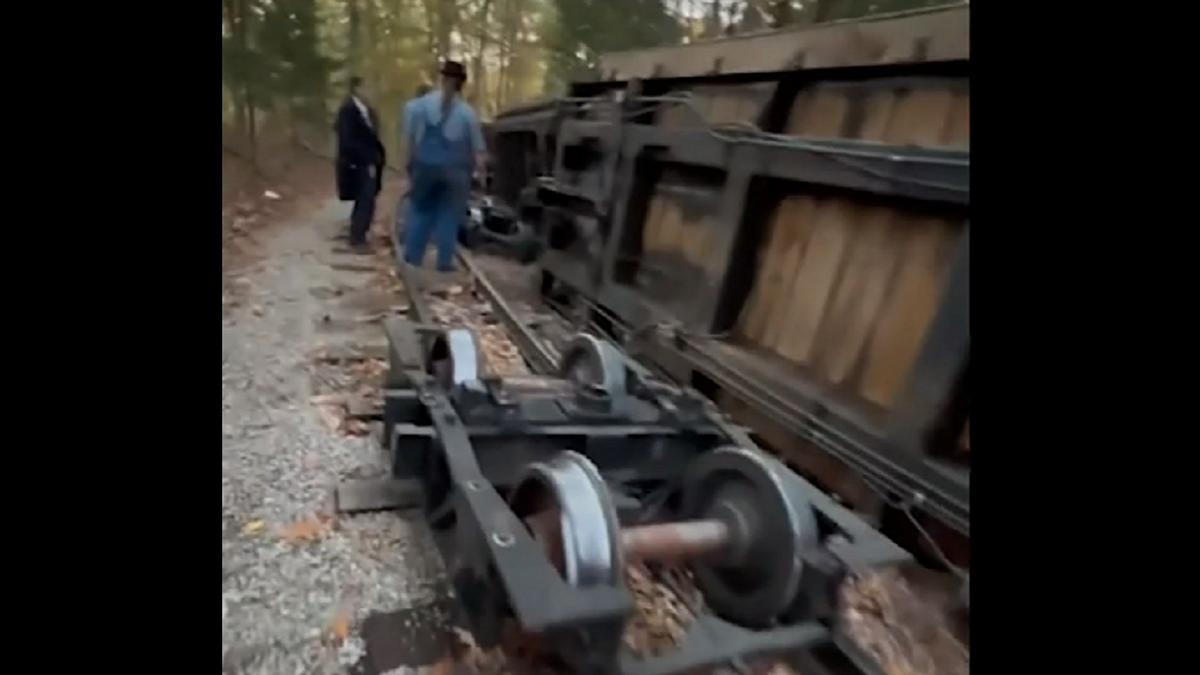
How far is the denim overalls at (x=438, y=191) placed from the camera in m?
8.51

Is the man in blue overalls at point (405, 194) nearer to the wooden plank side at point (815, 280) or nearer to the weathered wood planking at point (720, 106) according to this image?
the weathered wood planking at point (720, 106)

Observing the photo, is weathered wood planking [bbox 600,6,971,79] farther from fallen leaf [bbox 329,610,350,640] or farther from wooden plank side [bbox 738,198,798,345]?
fallen leaf [bbox 329,610,350,640]

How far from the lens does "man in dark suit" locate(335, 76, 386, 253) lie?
1065 centimetres

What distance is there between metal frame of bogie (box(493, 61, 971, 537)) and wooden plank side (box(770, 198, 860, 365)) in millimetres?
142

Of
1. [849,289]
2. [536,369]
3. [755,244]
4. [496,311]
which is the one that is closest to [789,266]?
[755,244]

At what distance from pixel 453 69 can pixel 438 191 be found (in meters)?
1.12

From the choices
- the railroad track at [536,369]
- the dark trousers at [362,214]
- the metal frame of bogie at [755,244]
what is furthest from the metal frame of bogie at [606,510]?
the dark trousers at [362,214]

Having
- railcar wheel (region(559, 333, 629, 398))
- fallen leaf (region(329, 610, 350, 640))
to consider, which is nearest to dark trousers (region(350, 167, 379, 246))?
railcar wheel (region(559, 333, 629, 398))

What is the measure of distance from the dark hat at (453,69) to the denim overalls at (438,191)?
10.2 inches

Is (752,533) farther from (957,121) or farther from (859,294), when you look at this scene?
(957,121)
